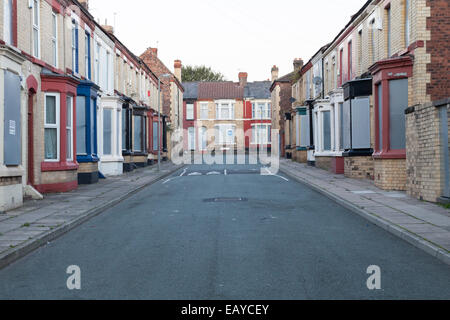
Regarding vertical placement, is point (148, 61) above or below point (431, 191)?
above

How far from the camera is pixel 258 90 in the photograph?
3017 inches

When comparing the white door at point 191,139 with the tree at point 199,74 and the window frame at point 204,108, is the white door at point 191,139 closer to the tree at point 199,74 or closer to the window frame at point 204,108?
the window frame at point 204,108

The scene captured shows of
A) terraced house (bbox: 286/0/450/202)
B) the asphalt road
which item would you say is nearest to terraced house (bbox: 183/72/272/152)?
terraced house (bbox: 286/0/450/202)

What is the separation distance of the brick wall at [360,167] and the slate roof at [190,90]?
52.6 metres

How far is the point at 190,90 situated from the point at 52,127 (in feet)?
192

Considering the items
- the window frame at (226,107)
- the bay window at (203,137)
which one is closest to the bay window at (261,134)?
the window frame at (226,107)

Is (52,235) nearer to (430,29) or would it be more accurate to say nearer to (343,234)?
(343,234)

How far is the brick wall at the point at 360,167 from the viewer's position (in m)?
23.0

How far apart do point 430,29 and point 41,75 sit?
12.7 meters

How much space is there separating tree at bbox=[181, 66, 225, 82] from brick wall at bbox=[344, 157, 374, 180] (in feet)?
207

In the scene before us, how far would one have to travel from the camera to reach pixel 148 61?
56.7 m

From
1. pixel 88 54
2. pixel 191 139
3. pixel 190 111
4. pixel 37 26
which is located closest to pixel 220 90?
pixel 190 111

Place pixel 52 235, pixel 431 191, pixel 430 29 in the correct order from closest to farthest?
pixel 52 235, pixel 431 191, pixel 430 29

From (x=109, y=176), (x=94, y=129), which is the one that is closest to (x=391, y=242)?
(x=94, y=129)
